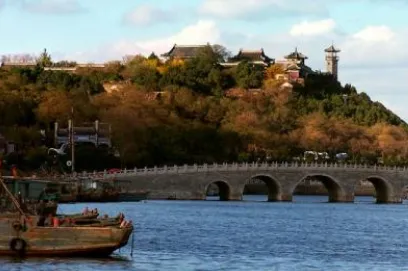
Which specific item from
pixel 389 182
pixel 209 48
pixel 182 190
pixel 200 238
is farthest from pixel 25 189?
pixel 209 48

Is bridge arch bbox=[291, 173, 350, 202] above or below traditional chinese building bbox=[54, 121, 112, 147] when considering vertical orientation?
below

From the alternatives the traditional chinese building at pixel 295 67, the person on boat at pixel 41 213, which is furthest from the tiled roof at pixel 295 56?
the person on boat at pixel 41 213

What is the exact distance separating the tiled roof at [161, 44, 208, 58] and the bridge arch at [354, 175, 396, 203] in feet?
217

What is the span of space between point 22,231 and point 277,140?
10450 centimetres

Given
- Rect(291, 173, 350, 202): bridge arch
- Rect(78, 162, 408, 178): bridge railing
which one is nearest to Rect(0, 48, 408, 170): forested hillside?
Rect(78, 162, 408, 178): bridge railing

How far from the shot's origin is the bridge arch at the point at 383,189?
123125mm

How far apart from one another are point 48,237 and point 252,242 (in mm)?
16526

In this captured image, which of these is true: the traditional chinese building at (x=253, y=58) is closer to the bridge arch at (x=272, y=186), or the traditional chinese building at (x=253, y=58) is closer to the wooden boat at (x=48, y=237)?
the bridge arch at (x=272, y=186)

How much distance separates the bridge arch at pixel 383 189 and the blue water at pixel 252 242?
2863cm

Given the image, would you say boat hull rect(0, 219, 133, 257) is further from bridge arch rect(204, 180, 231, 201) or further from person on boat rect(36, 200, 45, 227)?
bridge arch rect(204, 180, 231, 201)

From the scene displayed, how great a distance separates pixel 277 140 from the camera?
481 feet

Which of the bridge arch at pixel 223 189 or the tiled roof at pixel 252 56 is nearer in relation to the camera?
the bridge arch at pixel 223 189

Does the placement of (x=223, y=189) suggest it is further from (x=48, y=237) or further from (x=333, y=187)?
(x=48, y=237)

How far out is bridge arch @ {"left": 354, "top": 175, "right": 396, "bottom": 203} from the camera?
123 meters
